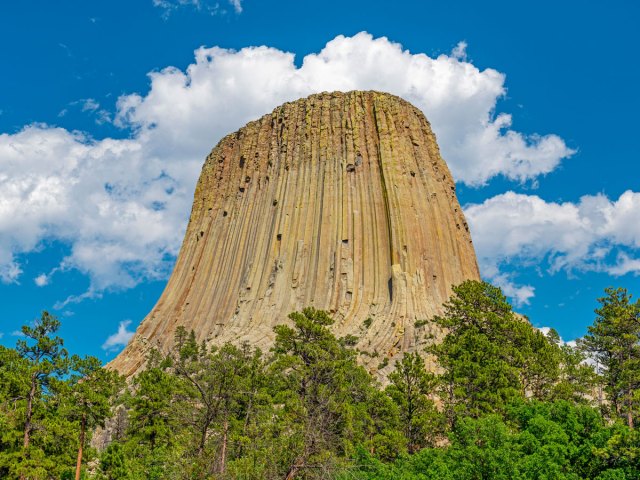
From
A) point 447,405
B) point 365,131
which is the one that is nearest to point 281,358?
point 447,405

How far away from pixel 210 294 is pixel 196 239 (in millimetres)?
10883

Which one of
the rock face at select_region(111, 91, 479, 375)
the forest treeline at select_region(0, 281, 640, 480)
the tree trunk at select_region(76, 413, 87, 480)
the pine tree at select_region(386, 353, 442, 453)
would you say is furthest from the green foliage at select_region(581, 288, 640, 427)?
the tree trunk at select_region(76, 413, 87, 480)

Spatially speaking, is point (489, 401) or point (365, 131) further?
point (365, 131)

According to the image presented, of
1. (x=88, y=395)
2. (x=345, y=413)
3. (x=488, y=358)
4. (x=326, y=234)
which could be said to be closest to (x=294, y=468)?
(x=345, y=413)

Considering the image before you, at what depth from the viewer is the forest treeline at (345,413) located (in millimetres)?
21797

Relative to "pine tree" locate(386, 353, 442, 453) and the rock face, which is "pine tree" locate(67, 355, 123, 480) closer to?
"pine tree" locate(386, 353, 442, 453)

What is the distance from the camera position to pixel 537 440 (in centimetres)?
2303

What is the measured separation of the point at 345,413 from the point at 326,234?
41.8 meters

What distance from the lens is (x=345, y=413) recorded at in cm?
2734

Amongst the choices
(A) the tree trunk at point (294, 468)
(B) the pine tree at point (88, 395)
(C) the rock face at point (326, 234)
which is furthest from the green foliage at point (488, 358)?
(C) the rock face at point (326, 234)

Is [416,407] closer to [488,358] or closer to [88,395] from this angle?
[488,358]

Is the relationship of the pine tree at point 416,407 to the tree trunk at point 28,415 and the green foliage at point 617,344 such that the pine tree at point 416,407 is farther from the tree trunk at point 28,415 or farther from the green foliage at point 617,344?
the tree trunk at point 28,415

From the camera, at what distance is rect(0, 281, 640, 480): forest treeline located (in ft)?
71.5

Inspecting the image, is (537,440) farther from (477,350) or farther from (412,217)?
(412,217)
